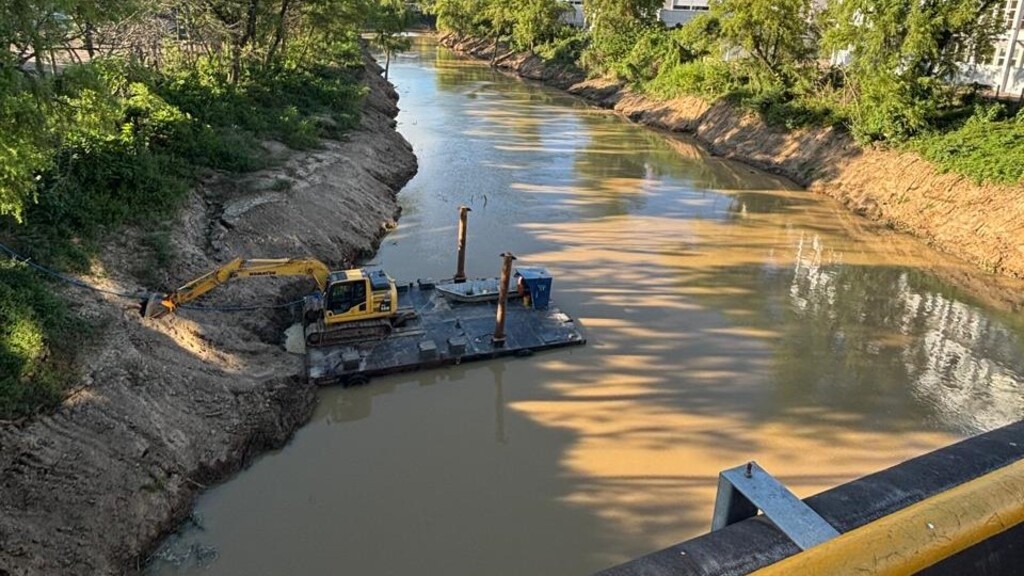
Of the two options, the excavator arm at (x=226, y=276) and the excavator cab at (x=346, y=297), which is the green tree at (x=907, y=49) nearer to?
the excavator cab at (x=346, y=297)

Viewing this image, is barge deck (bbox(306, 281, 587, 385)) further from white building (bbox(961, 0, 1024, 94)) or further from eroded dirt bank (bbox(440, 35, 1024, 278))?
white building (bbox(961, 0, 1024, 94))

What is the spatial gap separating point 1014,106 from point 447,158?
78.3 feet

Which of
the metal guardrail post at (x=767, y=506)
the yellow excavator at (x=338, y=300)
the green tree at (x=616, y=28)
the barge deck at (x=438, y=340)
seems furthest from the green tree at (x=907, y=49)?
the metal guardrail post at (x=767, y=506)

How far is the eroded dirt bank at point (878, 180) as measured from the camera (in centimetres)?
2333

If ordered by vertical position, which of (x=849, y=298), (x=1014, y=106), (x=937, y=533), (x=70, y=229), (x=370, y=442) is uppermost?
(x=1014, y=106)

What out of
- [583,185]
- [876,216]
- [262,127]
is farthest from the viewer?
[583,185]

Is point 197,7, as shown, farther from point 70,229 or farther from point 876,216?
point 876,216

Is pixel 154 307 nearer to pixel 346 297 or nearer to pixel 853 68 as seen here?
pixel 346 297

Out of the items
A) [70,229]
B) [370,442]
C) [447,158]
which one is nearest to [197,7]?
[447,158]

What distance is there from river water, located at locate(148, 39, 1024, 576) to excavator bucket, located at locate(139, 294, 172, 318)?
3.45 meters

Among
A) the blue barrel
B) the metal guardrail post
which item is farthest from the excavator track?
the metal guardrail post

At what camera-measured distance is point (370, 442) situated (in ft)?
43.3

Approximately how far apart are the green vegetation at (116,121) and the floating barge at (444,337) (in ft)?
15.5

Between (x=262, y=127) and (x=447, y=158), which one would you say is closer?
(x=262, y=127)
